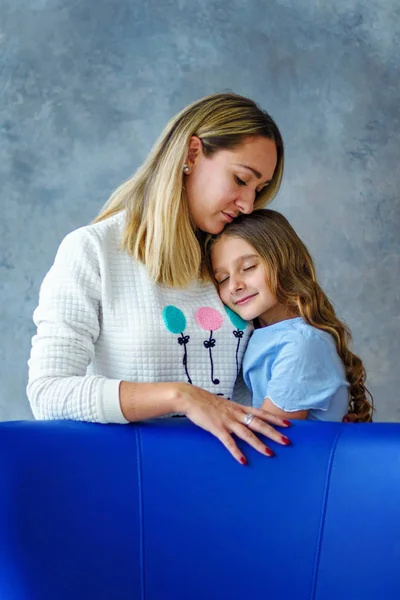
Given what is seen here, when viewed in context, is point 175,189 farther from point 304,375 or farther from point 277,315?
point 304,375

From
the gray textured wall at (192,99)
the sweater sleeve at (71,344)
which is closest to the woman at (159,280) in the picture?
the sweater sleeve at (71,344)

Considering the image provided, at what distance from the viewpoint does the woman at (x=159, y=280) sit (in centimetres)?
156

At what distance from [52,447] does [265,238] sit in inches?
27.0

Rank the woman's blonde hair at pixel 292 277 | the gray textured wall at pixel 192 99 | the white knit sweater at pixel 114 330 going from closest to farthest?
the white knit sweater at pixel 114 330, the woman's blonde hair at pixel 292 277, the gray textured wall at pixel 192 99

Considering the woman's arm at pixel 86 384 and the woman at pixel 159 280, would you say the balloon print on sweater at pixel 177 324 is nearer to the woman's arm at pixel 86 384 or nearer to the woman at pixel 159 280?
the woman at pixel 159 280

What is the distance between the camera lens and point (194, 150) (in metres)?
1.80

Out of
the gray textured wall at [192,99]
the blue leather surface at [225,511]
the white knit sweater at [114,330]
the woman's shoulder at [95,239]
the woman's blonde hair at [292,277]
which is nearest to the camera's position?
the blue leather surface at [225,511]

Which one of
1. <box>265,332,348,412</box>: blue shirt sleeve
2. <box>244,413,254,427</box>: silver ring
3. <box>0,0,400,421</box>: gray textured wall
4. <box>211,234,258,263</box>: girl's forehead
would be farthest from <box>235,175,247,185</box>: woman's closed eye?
<box>0,0,400,421</box>: gray textured wall

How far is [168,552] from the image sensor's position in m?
1.39

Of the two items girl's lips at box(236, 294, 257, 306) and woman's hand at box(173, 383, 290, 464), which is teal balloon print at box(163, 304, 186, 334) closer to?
girl's lips at box(236, 294, 257, 306)

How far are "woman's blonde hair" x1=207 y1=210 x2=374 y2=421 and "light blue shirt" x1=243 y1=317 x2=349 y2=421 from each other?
4 centimetres

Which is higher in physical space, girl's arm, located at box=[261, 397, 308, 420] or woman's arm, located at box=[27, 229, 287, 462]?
woman's arm, located at box=[27, 229, 287, 462]

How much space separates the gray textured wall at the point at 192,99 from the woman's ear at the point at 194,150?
0.76m

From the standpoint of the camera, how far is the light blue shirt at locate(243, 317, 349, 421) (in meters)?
1.64
